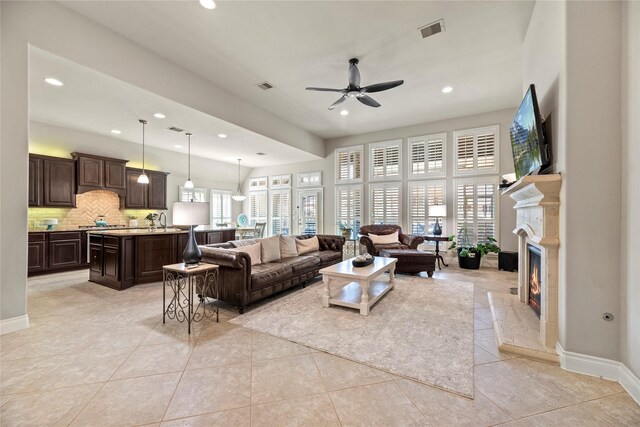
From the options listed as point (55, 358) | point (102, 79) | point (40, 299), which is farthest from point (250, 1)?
point (40, 299)

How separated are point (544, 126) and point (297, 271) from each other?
3.48 m

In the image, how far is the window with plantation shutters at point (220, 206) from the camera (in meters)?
9.19

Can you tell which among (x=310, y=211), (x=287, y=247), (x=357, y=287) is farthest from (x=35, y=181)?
(x=357, y=287)

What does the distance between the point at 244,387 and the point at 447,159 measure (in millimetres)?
6483

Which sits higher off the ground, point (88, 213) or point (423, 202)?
point (423, 202)

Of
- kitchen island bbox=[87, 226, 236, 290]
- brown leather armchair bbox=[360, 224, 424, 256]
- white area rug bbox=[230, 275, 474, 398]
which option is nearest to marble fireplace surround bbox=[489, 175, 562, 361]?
white area rug bbox=[230, 275, 474, 398]

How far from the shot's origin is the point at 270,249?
433cm

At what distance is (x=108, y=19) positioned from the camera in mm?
3199

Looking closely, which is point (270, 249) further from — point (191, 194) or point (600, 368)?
point (191, 194)

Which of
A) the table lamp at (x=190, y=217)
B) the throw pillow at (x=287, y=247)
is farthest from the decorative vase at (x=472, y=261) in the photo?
the table lamp at (x=190, y=217)

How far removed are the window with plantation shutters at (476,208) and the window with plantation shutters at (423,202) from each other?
0.35 meters

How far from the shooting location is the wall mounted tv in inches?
92.8

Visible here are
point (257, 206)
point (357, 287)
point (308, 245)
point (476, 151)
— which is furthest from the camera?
point (257, 206)

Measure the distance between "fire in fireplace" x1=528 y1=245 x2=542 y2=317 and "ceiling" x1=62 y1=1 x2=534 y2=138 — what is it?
2797 millimetres
